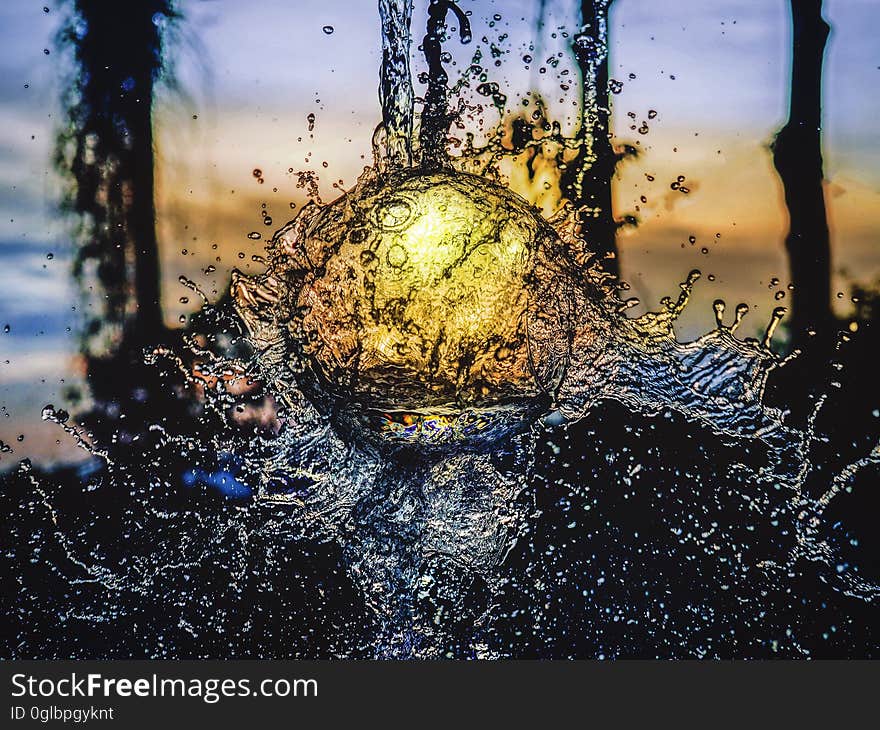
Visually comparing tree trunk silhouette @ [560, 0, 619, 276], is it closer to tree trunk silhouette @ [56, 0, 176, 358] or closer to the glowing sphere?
the glowing sphere

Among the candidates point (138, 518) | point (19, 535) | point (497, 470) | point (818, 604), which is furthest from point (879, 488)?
point (19, 535)

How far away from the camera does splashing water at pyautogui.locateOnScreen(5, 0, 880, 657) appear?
5.95 ft

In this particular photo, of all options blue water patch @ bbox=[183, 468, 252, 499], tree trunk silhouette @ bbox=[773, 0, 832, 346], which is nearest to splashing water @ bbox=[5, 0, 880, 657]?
blue water patch @ bbox=[183, 468, 252, 499]

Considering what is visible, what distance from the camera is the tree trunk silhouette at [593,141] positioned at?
2.18 metres

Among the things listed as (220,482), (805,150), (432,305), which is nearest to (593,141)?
(805,150)

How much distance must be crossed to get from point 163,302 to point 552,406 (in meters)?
1.31

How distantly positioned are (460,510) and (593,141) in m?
1.12

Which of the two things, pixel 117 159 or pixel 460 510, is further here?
pixel 117 159

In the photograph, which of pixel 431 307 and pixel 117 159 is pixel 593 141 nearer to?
pixel 431 307

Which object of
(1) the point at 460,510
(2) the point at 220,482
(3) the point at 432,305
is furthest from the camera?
(2) the point at 220,482

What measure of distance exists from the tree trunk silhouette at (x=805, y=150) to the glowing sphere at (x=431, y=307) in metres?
0.93

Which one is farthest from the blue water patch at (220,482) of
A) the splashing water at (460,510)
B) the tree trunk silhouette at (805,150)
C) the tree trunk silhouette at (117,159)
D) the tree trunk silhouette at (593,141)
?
the tree trunk silhouette at (805,150)

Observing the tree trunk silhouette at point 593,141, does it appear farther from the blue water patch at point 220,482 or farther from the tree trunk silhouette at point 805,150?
the blue water patch at point 220,482

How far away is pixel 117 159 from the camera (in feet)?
8.26
